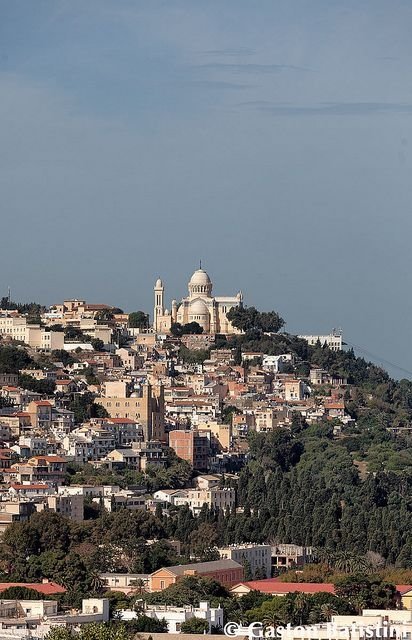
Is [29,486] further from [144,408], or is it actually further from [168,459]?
[144,408]

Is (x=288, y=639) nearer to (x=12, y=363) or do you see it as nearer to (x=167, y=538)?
(x=167, y=538)

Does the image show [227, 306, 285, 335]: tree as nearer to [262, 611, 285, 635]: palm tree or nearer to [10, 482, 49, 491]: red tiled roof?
[10, 482, 49, 491]: red tiled roof

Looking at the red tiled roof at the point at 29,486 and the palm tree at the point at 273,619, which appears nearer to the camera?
the palm tree at the point at 273,619

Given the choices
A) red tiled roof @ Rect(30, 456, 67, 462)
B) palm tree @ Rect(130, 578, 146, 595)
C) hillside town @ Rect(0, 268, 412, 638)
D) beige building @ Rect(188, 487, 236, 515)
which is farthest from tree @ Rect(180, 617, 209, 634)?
red tiled roof @ Rect(30, 456, 67, 462)

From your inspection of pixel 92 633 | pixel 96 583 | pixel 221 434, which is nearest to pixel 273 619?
pixel 96 583

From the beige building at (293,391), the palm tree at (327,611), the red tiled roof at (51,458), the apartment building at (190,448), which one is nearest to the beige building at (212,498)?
the red tiled roof at (51,458)

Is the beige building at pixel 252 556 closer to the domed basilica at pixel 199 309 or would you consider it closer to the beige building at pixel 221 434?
the beige building at pixel 221 434
